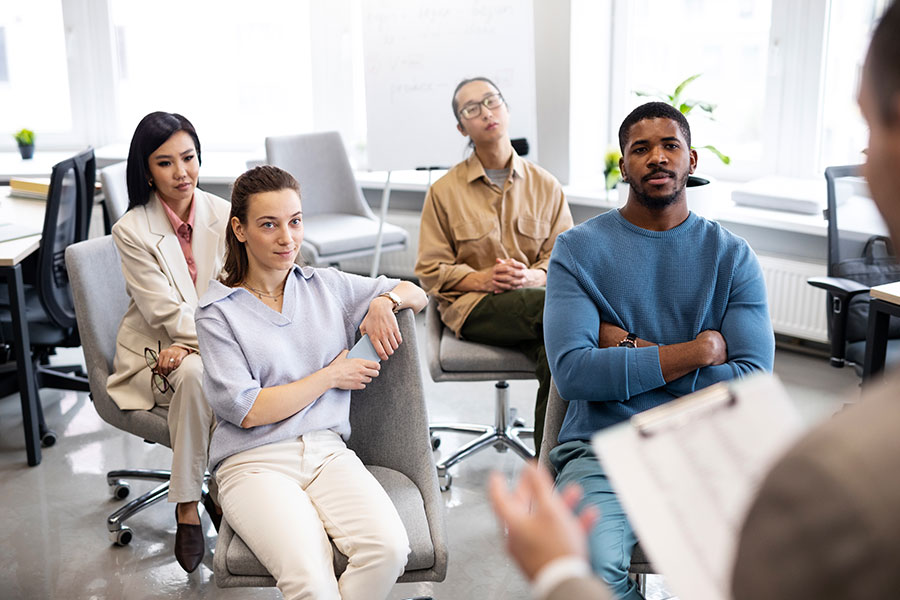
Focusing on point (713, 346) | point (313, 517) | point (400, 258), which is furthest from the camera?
point (400, 258)

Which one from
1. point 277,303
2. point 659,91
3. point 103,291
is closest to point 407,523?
point 277,303

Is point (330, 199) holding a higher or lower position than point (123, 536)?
higher

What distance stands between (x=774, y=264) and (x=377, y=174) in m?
2.29

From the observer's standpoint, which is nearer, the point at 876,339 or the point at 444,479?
the point at 876,339

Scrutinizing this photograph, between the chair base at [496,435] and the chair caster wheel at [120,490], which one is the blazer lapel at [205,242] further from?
the chair base at [496,435]

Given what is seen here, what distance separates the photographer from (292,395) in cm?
199

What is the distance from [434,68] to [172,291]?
1.89 m

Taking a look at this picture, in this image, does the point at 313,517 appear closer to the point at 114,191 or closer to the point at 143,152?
the point at 143,152

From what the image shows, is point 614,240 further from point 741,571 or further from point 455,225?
point 741,571

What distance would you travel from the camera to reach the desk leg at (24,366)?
120 inches

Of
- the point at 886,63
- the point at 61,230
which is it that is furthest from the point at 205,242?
the point at 886,63

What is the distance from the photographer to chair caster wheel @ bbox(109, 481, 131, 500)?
294 centimetres

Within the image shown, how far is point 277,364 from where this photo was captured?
2025 millimetres

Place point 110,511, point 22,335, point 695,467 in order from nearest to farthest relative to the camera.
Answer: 1. point 695,467
2. point 110,511
3. point 22,335
